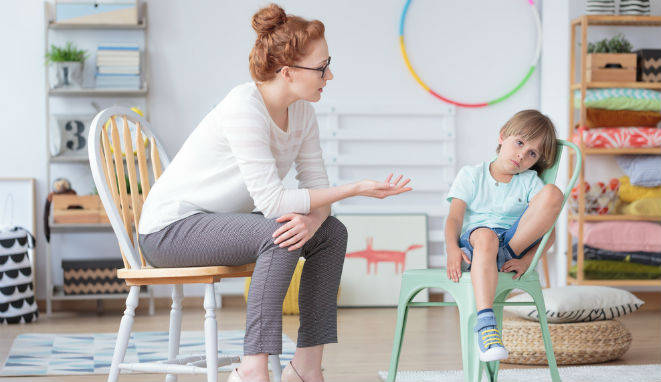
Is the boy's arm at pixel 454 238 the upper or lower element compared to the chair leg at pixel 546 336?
upper

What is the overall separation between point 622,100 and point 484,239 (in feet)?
7.69

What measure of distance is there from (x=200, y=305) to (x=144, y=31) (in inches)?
59.4

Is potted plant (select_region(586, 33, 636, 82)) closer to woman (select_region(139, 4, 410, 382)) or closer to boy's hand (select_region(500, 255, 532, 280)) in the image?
boy's hand (select_region(500, 255, 532, 280))

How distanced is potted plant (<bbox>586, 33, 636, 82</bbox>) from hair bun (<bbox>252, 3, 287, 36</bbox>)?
2702 millimetres

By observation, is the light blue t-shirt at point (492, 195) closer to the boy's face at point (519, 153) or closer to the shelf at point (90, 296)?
the boy's face at point (519, 153)

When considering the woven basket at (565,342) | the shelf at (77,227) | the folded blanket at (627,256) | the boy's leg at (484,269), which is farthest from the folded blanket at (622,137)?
the shelf at (77,227)

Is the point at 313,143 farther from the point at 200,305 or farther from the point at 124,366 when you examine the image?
the point at 200,305

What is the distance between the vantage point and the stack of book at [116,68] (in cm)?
427

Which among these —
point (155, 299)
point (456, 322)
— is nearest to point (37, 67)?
point (155, 299)

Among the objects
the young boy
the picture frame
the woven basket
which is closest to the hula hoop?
the picture frame

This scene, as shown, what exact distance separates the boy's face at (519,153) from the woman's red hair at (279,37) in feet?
2.24

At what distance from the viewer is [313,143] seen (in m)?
2.10

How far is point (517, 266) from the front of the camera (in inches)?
84.2

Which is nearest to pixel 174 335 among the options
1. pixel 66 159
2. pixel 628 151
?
pixel 66 159
